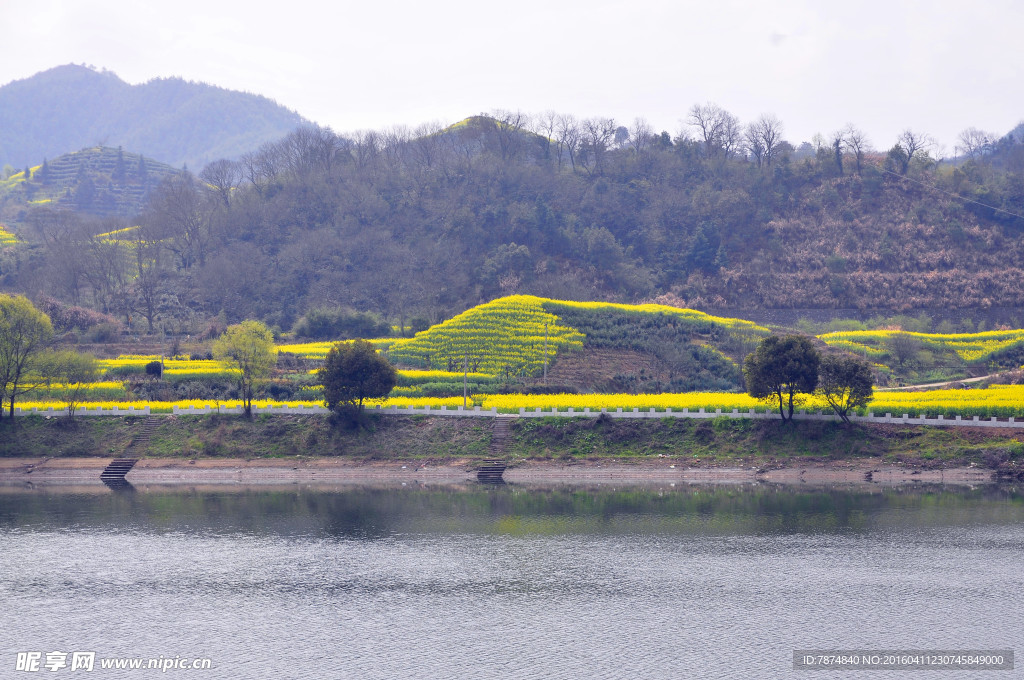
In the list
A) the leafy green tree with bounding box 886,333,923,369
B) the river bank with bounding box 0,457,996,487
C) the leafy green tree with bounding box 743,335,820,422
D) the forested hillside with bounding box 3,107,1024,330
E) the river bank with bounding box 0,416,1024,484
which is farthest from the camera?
the forested hillside with bounding box 3,107,1024,330

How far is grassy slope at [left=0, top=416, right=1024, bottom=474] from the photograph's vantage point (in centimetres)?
7312

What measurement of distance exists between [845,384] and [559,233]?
92468 millimetres

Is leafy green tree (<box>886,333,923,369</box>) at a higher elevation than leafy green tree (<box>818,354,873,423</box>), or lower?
higher

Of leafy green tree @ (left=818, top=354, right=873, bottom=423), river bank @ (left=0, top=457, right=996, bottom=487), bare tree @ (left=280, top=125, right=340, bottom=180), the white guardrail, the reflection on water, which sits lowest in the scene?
the reflection on water

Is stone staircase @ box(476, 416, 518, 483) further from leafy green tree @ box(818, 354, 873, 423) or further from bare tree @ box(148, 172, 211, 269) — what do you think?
bare tree @ box(148, 172, 211, 269)

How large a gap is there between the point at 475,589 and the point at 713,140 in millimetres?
157000

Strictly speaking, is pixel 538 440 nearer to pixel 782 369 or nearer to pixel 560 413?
pixel 560 413

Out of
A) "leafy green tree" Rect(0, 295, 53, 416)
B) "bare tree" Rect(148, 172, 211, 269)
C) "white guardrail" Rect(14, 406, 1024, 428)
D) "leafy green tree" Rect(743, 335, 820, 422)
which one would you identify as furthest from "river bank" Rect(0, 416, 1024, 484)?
"bare tree" Rect(148, 172, 211, 269)

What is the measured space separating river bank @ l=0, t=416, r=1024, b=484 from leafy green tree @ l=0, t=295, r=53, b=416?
384cm

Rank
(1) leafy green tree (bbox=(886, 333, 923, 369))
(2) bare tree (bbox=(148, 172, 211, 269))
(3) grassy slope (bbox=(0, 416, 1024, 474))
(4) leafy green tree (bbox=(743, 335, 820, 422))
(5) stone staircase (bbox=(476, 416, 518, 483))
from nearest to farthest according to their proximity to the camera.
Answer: (3) grassy slope (bbox=(0, 416, 1024, 474)), (5) stone staircase (bbox=(476, 416, 518, 483)), (4) leafy green tree (bbox=(743, 335, 820, 422)), (1) leafy green tree (bbox=(886, 333, 923, 369)), (2) bare tree (bbox=(148, 172, 211, 269))

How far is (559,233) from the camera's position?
537 feet

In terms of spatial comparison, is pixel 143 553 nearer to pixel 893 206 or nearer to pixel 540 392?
pixel 540 392

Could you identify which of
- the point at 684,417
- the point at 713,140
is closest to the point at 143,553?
the point at 684,417

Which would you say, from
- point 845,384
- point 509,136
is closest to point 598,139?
point 509,136
